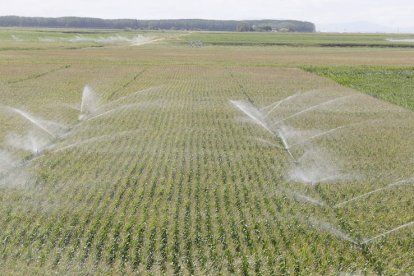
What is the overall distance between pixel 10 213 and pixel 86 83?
28866 millimetres

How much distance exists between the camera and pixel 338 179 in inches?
619

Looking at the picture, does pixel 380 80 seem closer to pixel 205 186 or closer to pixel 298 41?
pixel 205 186

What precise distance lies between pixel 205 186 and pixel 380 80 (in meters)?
35.2

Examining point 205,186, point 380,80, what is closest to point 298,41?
point 380,80

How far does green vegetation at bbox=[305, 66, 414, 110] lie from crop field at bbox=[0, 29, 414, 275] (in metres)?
2.55

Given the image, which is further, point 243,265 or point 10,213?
point 10,213

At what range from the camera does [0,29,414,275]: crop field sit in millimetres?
10641

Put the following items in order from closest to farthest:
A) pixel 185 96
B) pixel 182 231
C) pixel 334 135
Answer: pixel 182 231 → pixel 334 135 → pixel 185 96

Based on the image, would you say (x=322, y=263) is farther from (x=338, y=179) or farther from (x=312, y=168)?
(x=312, y=168)

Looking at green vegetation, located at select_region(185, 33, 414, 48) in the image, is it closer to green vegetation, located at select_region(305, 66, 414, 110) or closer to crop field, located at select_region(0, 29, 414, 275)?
green vegetation, located at select_region(305, 66, 414, 110)

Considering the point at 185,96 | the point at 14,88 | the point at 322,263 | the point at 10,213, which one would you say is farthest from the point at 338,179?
the point at 14,88

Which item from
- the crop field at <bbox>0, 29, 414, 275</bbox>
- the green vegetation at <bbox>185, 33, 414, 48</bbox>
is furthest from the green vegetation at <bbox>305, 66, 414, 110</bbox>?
the green vegetation at <bbox>185, 33, 414, 48</bbox>

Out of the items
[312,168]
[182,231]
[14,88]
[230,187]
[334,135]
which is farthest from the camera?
[14,88]

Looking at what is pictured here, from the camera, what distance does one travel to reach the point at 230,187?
14906mm
